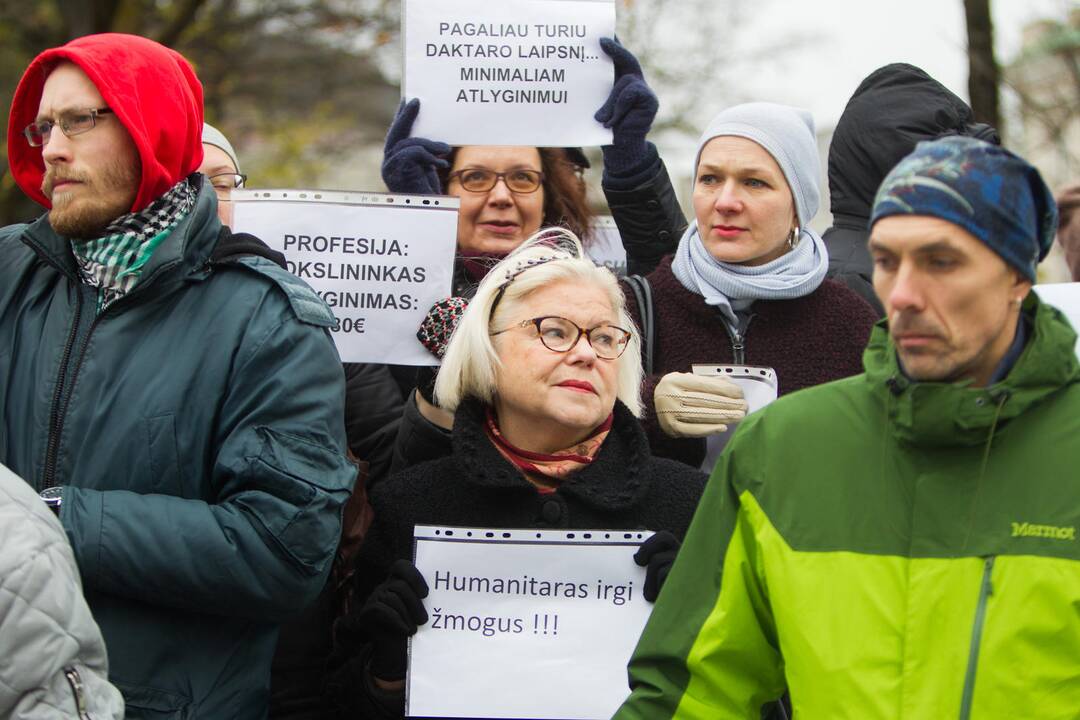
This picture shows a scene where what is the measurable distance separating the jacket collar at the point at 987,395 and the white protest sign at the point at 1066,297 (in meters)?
1.37

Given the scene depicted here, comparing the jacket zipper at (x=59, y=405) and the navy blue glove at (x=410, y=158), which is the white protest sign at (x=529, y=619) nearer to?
the jacket zipper at (x=59, y=405)

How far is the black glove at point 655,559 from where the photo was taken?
348 centimetres

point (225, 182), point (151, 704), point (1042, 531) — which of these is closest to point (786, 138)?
point (225, 182)

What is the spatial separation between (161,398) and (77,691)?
2.65 ft

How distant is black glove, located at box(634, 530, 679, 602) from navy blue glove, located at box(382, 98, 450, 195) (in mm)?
1509

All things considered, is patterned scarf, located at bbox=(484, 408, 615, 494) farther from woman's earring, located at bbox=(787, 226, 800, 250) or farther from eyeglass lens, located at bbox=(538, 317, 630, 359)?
woman's earring, located at bbox=(787, 226, 800, 250)

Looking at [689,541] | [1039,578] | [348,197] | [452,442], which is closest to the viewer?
[1039,578]

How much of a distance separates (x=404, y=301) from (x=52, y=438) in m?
1.31

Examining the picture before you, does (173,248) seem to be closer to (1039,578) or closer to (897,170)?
(897,170)

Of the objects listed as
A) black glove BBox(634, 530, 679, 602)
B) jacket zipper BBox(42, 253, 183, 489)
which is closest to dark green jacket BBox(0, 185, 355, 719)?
jacket zipper BBox(42, 253, 183, 489)

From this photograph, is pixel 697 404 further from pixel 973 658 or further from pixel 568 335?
pixel 973 658

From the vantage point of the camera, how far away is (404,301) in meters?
4.28

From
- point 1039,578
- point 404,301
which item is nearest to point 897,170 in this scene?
point 1039,578

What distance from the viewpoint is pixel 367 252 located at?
4285mm
